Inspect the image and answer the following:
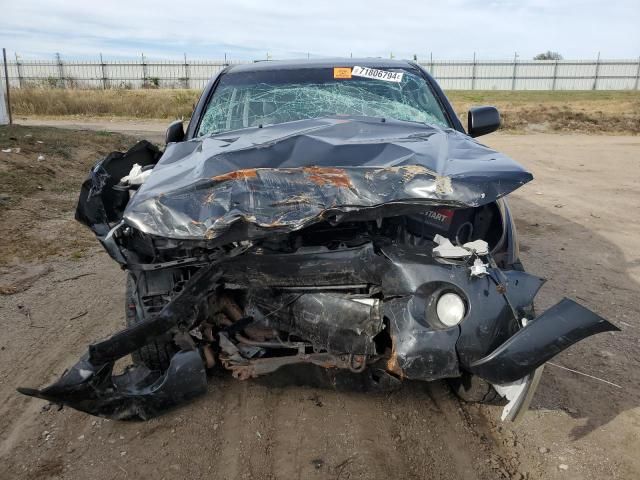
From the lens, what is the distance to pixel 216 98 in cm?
422

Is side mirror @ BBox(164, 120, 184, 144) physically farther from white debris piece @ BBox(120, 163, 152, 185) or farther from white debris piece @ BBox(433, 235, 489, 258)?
white debris piece @ BBox(433, 235, 489, 258)

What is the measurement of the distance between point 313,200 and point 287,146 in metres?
0.54

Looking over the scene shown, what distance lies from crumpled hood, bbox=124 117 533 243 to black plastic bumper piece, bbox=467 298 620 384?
0.58 metres

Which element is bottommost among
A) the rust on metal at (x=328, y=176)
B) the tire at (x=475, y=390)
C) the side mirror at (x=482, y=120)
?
the tire at (x=475, y=390)

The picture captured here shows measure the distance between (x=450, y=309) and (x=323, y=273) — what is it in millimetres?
596

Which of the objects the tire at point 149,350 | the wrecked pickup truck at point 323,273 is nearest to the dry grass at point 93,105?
the tire at point 149,350

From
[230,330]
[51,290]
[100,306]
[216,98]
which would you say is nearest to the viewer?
[230,330]

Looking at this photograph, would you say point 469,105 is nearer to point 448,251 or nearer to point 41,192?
point 41,192

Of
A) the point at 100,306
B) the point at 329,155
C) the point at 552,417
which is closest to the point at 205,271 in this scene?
the point at 329,155

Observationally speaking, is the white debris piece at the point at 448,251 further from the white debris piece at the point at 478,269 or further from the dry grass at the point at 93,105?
the dry grass at the point at 93,105

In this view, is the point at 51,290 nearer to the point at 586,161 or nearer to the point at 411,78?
the point at 411,78

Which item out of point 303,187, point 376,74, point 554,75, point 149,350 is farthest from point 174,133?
point 554,75

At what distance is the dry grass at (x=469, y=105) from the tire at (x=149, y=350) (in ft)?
58.7

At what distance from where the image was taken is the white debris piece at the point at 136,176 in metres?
3.22
